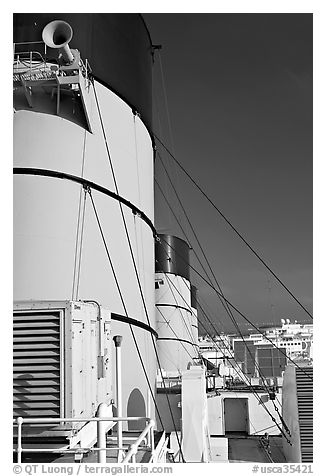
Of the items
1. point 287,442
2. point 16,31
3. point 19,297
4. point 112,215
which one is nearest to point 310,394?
point 287,442

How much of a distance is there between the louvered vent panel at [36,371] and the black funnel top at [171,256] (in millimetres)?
18118

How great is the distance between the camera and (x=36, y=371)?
207 inches

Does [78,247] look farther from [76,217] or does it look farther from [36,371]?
[36,371]

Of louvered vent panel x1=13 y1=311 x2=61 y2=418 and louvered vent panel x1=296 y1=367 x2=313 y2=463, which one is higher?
louvered vent panel x1=13 y1=311 x2=61 y2=418

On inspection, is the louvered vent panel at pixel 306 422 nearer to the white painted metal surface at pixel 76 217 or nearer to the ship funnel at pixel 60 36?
the white painted metal surface at pixel 76 217

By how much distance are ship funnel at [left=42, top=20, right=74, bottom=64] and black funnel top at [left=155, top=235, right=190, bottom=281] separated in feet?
54.0

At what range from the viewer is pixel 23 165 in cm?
752

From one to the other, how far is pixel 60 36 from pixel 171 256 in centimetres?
1840

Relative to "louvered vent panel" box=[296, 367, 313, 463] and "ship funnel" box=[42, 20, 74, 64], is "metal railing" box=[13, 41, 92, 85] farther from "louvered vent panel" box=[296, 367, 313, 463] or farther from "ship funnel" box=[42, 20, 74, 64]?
"louvered vent panel" box=[296, 367, 313, 463]

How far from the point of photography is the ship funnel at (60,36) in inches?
269

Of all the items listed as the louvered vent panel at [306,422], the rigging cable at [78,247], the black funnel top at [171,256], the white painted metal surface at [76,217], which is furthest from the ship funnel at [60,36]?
the black funnel top at [171,256]

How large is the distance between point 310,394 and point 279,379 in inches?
423

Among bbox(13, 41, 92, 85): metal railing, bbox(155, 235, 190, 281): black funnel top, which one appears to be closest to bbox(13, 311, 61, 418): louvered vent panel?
bbox(13, 41, 92, 85): metal railing

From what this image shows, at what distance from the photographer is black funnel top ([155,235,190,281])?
79.5 ft
